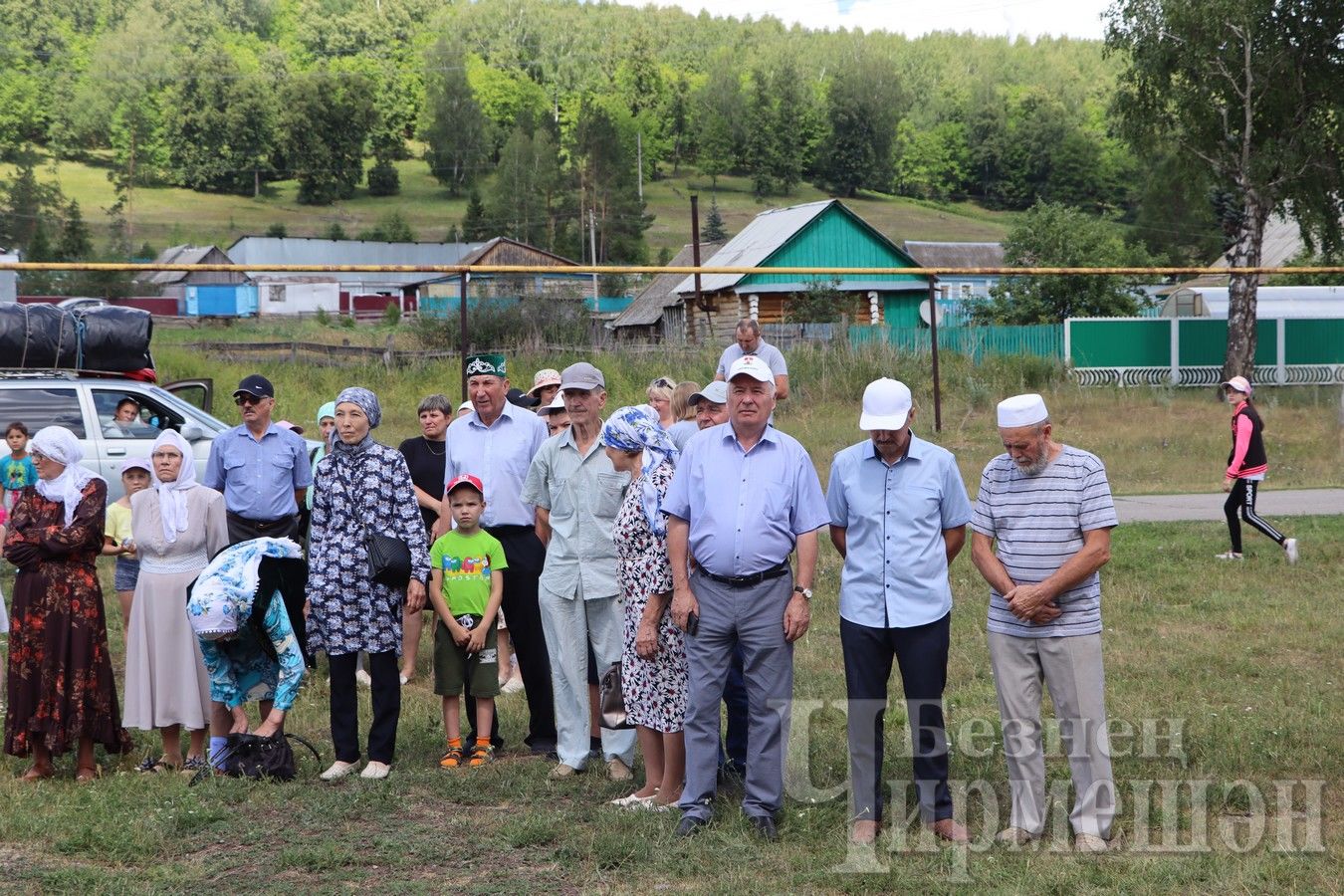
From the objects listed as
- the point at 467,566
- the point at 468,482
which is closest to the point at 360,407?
the point at 468,482

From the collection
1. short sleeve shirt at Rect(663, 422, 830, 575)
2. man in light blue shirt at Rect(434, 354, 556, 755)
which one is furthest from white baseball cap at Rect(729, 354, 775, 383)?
man in light blue shirt at Rect(434, 354, 556, 755)

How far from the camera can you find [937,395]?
1689 centimetres

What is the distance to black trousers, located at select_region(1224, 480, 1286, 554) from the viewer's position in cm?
1172

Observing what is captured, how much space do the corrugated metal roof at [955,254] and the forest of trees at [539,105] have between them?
→ 3409cm

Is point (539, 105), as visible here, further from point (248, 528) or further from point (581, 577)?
point (581, 577)

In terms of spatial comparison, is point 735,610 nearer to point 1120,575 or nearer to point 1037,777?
point 1037,777

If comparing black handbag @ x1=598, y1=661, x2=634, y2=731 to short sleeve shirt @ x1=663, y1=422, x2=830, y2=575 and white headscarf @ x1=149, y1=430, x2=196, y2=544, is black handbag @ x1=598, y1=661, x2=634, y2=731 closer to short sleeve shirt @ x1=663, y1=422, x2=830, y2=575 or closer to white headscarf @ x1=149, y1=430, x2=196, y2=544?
short sleeve shirt @ x1=663, y1=422, x2=830, y2=575

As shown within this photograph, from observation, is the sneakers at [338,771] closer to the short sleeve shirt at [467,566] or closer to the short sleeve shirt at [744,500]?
the short sleeve shirt at [467,566]

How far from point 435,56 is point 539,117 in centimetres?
1779

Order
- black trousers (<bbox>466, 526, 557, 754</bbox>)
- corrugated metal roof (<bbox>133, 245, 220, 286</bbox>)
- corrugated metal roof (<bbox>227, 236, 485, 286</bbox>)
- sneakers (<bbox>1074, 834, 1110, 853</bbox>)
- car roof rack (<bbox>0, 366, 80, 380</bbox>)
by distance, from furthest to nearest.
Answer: corrugated metal roof (<bbox>227, 236, 485, 286</bbox>) < corrugated metal roof (<bbox>133, 245, 220, 286</bbox>) < car roof rack (<bbox>0, 366, 80, 380</bbox>) < black trousers (<bbox>466, 526, 557, 754</bbox>) < sneakers (<bbox>1074, 834, 1110, 853</bbox>)

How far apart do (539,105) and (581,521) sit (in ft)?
394

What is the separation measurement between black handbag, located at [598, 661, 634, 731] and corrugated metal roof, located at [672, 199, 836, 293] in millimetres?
33689

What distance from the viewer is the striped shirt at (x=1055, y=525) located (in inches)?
202

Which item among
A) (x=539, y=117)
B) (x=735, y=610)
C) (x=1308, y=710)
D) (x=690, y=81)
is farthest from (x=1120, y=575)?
(x=690, y=81)
